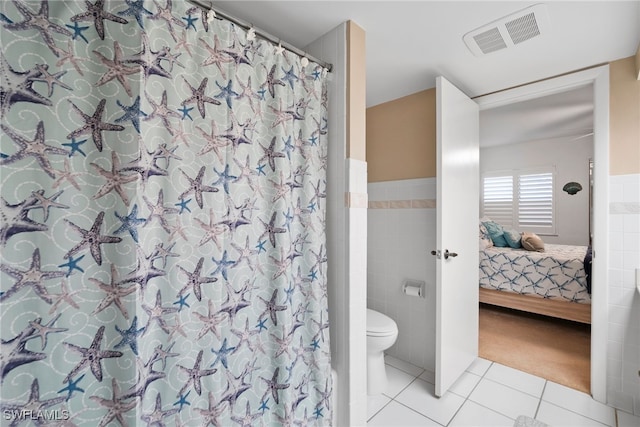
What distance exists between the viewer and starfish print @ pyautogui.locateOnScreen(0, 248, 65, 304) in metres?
0.80

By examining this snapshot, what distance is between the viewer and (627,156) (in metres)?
1.82

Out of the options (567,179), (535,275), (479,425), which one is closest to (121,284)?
(479,425)

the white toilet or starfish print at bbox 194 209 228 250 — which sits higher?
starfish print at bbox 194 209 228 250

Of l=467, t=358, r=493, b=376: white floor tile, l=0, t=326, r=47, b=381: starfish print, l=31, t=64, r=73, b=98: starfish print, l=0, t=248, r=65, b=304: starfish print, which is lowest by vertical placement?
l=467, t=358, r=493, b=376: white floor tile

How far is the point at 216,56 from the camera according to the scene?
120cm

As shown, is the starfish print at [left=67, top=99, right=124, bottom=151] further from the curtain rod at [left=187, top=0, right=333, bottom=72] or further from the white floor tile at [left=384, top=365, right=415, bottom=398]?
the white floor tile at [left=384, top=365, right=415, bottom=398]

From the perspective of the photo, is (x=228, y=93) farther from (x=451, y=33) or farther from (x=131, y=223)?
(x=451, y=33)

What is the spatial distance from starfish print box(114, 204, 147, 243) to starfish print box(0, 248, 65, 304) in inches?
7.8

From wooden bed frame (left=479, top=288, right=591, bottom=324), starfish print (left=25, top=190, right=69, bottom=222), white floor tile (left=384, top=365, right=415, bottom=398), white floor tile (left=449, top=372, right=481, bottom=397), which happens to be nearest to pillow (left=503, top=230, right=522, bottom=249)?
wooden bed frame (left=479, top=288, right=591, bottom=324)

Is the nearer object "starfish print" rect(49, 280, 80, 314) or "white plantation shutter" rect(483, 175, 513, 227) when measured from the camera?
"starfish print" rect(49, 280, 80, 314)

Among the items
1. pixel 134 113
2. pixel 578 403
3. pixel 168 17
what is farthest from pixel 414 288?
pixel 168 17

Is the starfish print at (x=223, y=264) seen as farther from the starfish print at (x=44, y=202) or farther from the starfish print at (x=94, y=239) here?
the starfish print at (x=44, y=202)

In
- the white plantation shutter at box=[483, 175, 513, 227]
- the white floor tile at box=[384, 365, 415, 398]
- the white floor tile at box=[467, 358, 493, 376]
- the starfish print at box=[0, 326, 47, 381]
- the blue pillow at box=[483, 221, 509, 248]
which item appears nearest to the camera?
the starfish print at box=[0, 326, 47, 381]

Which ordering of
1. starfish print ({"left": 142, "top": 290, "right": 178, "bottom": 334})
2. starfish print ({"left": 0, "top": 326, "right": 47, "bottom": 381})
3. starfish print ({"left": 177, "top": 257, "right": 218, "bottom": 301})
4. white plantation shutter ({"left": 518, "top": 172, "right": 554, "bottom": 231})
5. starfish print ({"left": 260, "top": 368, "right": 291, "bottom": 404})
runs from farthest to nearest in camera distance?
white plantation shutter ({"left": 518, "top": 172, "right": 554, "bottom": 231}) → starfish print ({"left": 260, "top": 368, "right": 291, "bottom": 404}) → starfish print ({"left": 177, "top": 257, "right": 218, "bottom": 301}) → starfish print ({"left": 142, "top": 290, "right": 178, "bottom": 334}) → starfish print ({"left": 0, "top": 326, "right": 47, "bottom": 381})
